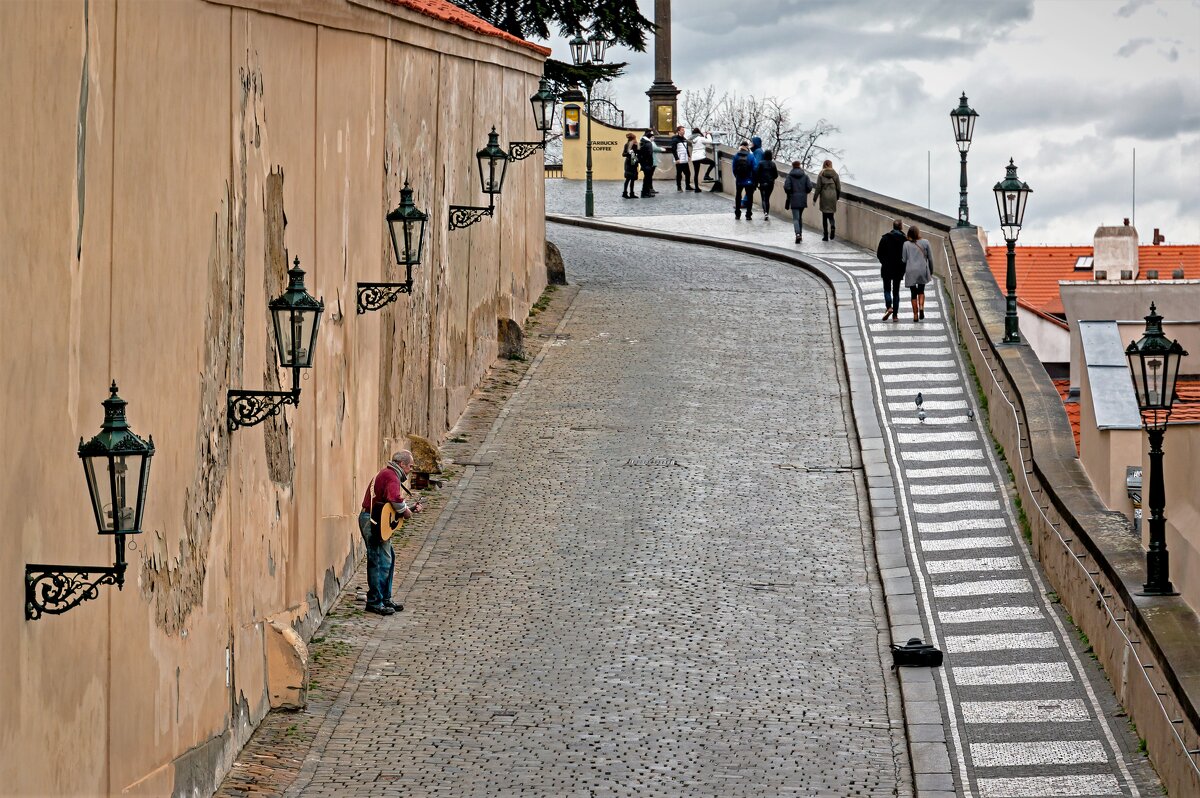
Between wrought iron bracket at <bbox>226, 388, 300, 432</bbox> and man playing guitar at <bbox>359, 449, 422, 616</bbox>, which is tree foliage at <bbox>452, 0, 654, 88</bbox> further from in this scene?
wrought iron bracket at <bbox>226, 388, 300, 432</bbox>

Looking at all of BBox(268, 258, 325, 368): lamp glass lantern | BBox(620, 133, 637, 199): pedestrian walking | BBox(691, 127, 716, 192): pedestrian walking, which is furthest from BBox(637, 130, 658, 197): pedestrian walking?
BBox(268, 258, 325, 368): lamp glass lantern

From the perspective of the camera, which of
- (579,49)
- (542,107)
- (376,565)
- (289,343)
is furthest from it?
(579,49)

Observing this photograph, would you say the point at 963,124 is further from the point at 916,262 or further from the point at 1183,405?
the point at 1183,405

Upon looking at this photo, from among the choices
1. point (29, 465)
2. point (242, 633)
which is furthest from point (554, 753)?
point (29, 465)

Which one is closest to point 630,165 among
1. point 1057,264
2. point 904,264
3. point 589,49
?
point 589,49

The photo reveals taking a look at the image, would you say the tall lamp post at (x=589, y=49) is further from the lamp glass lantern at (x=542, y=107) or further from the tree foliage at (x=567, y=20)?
the lamp glass lantern at (x=542, y=107)

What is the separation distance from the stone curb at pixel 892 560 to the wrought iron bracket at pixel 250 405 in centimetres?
482

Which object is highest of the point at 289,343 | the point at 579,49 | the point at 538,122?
the point at 579,49

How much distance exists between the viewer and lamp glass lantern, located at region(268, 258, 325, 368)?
1204 centimetres

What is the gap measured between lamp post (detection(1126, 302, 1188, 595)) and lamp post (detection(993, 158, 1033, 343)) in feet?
27.5

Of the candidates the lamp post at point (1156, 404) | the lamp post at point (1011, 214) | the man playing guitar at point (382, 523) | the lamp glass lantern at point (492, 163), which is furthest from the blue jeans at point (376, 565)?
the lamp post at point (1011, 214)

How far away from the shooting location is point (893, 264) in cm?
2478

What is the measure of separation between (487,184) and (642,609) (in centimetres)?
847

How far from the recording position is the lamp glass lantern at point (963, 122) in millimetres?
25625
